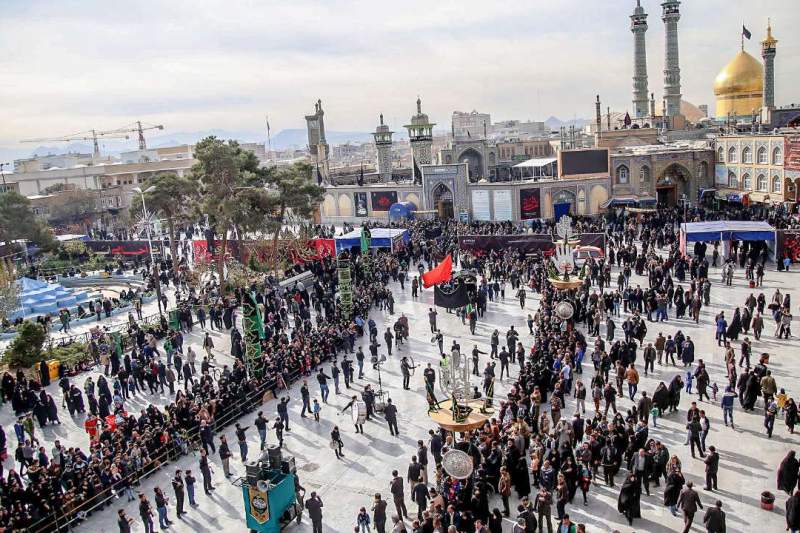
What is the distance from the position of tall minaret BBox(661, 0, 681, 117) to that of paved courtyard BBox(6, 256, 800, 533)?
4272 cm

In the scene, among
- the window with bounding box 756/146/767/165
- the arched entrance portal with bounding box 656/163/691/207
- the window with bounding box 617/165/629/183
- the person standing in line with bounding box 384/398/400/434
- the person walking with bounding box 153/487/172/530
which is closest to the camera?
the person walking with bounding box 153/487/172/530

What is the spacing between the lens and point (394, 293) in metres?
29.1

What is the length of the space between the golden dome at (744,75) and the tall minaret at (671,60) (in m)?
4.00

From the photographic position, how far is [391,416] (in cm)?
1516

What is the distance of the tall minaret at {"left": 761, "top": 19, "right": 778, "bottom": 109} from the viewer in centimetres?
5247

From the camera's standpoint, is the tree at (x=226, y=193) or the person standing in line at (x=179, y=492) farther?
the tree at (x=226, y=193)

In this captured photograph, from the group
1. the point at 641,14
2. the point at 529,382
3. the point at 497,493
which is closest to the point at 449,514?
the point at 497,493

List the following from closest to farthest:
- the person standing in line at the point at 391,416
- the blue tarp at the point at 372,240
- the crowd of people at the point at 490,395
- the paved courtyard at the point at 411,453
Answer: the paved courtyard at the point at 411,453, the crowd of people at the point at 490,395, the person standing in line at the point at 391,416, the blue tarp at the point at 372,240

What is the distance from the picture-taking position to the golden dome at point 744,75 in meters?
54.4

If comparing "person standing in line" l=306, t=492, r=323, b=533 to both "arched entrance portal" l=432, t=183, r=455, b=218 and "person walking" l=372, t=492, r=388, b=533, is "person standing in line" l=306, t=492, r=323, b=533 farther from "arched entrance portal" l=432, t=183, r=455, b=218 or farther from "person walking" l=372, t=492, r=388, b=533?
"arched entrance portal" l=432, t=183, r=455, b=218

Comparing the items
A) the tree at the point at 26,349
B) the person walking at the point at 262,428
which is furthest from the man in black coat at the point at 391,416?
the tree at the point at 26,349

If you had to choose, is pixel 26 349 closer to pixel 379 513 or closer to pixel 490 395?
pixel 379 513

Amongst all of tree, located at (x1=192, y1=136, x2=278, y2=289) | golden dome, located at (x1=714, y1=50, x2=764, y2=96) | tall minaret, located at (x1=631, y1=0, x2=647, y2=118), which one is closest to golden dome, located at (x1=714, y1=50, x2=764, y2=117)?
golden dome, located at (x1=714, y1=50, x2=764, y2=96)

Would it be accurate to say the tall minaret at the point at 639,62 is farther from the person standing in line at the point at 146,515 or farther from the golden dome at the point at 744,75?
the person standing in line at the point at 146,515
